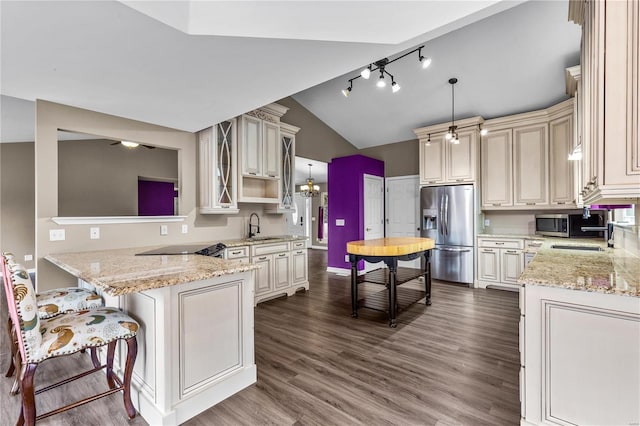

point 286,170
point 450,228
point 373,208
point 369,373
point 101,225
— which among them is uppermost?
point 286,170

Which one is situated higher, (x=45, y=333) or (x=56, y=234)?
(x=56, y=234)

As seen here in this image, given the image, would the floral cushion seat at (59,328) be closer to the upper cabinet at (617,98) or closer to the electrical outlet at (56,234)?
the electrical outlet at (56,234)

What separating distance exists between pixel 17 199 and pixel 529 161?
29.2ft

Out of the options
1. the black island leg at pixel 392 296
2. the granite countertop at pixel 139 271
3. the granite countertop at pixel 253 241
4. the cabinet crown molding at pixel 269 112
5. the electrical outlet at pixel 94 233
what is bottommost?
the black island leg at pixel 392 296

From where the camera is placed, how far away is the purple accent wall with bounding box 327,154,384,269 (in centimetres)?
574

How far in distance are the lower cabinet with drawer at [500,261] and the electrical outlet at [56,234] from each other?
5.42 metres

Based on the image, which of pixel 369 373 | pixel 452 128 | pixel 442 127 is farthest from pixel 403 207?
pixel 369 373

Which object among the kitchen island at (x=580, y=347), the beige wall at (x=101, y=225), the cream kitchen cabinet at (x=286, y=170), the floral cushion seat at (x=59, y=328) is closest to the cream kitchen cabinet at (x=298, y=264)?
the cream kitchen cabinet at (x=286, y=170)

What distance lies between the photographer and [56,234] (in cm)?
278

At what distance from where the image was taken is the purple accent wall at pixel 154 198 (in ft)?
21.8

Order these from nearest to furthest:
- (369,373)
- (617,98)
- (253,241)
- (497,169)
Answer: (617,98) → (369,373) → (253,241) → (497,169)

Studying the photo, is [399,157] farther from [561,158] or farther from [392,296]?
[392,296]

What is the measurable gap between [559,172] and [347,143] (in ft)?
12.6

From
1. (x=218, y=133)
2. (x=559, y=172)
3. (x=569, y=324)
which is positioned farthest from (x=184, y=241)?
(x=559, y=172)
